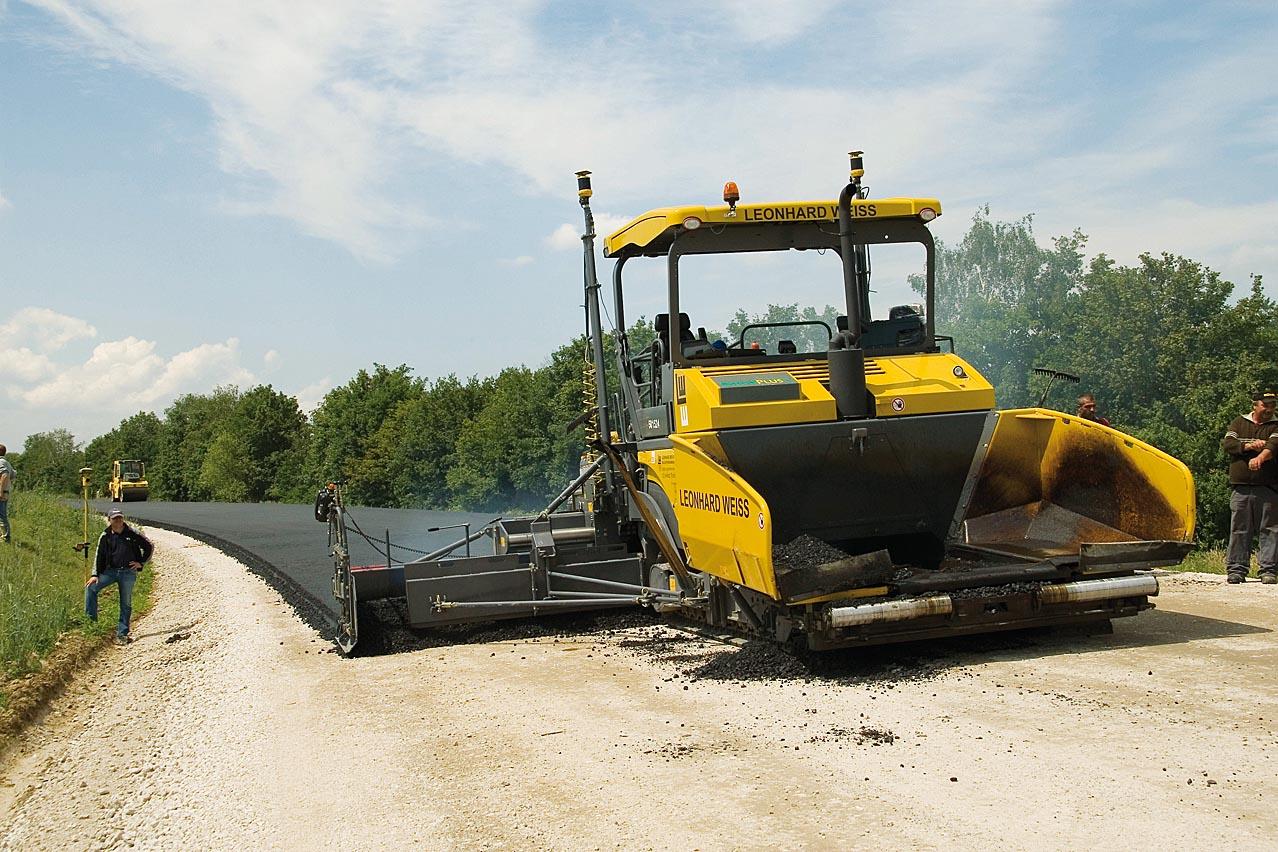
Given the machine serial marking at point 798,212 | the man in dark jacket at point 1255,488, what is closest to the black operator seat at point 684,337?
the machine serial marking at point 798,212

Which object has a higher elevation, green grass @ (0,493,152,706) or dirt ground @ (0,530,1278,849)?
green grass @ (0,493,152,706)

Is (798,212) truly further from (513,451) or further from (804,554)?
(513,451)

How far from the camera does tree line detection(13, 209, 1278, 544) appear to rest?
36.8m

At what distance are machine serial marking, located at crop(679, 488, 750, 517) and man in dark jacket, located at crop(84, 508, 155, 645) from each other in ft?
24.4

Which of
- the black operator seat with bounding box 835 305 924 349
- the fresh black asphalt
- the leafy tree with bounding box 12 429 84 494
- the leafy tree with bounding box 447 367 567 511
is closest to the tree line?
the leafy tree with bounding box 447 367 567 511

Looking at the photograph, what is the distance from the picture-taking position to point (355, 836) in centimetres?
459

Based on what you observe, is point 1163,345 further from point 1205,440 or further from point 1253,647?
point 1253,647

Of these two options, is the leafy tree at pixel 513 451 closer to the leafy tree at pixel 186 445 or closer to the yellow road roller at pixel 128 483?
the yellow road roller at pixel 128 483

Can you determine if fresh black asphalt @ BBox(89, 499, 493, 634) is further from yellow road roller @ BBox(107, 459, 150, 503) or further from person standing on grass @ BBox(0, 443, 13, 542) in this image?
yellow road roller @ BBox(107, 459, 150, 503)

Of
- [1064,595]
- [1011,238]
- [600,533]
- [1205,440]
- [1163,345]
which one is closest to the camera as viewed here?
[1064,595]

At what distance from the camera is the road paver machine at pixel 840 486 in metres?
6.66

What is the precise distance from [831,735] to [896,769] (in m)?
0.62

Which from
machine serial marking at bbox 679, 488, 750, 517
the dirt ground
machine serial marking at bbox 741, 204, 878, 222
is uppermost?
machine serial marking at bbox 741, 204, 878, 222

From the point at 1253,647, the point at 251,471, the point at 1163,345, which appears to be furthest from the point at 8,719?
the point at 251,471
